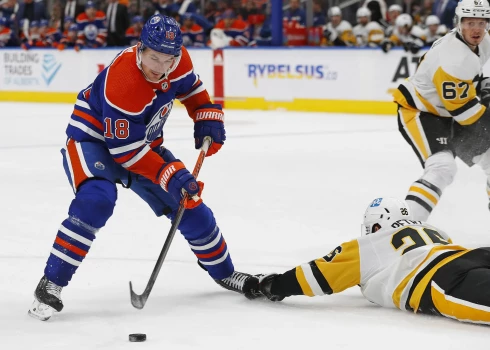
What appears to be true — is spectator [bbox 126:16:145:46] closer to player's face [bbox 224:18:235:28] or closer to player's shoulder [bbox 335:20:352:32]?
player's face [bbox 224:18:235:28]

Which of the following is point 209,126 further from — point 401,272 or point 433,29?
point 433,29

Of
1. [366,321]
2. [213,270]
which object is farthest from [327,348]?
[213,270]

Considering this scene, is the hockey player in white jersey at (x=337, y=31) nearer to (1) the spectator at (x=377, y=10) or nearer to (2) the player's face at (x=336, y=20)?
(2) the player's face at (x=336, y=20)

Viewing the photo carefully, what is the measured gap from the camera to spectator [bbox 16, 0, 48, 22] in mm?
14812

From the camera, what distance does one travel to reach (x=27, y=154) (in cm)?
769

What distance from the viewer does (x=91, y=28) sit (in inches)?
535

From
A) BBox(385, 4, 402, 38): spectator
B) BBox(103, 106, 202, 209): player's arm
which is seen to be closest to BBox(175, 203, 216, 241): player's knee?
BBox(103, 106, 202, 209): player's arm

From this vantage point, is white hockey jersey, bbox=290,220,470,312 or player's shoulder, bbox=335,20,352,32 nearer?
white hockey jersey, bbox=290,220,470,312

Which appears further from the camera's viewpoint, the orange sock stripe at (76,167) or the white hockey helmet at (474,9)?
the white hockey helmet at (474,9)

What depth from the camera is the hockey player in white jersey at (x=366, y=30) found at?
11.2 m

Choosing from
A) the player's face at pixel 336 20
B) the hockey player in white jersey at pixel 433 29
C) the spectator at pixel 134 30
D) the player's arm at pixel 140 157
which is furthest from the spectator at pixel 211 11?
the player's arm at pixel 140 157

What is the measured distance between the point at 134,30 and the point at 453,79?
31.4ft

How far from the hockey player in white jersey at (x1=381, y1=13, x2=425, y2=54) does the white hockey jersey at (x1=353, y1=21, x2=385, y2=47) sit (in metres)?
0.20

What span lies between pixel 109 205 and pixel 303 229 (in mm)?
1761
